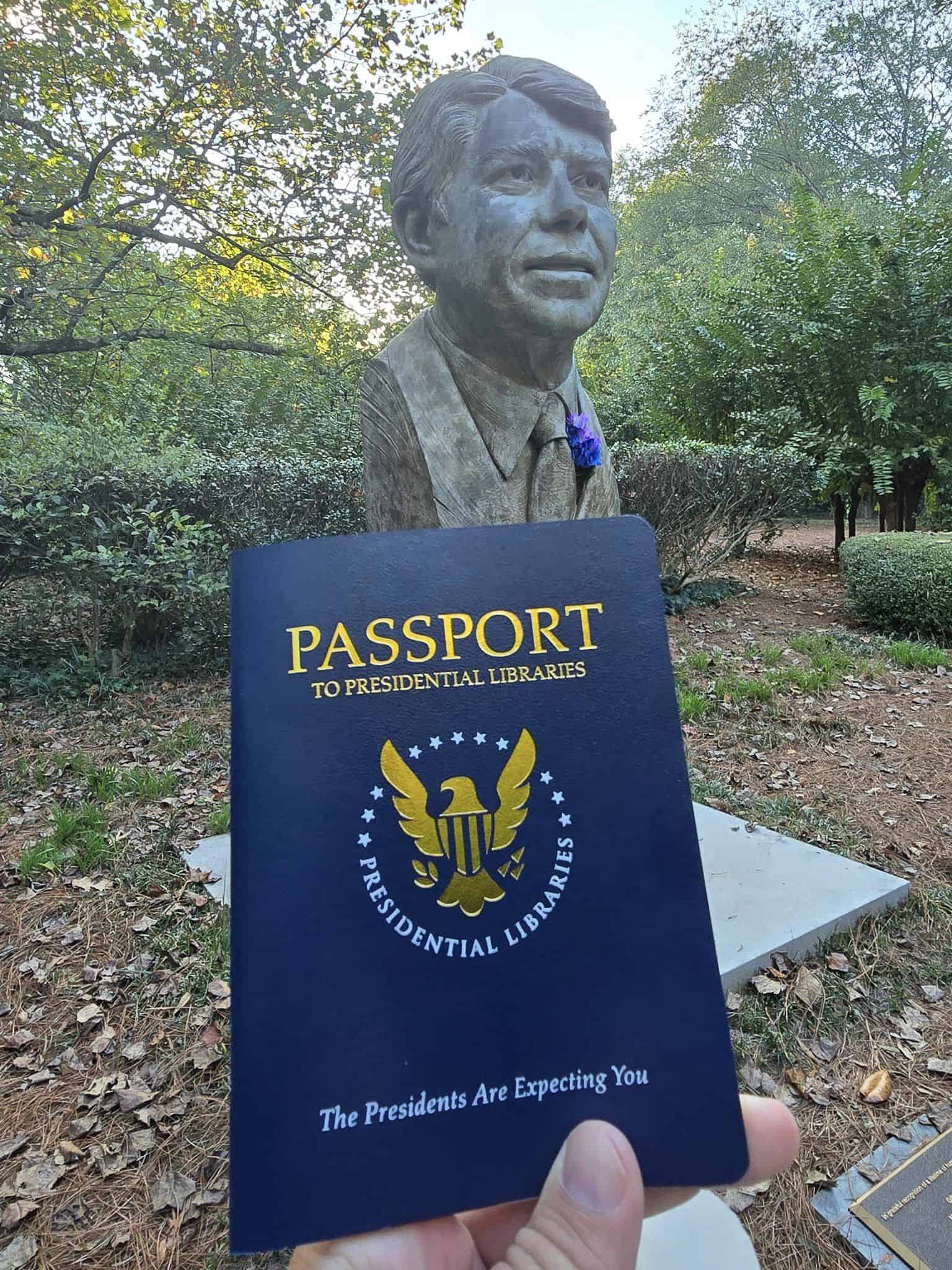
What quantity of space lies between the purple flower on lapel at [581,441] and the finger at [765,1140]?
1645 mm

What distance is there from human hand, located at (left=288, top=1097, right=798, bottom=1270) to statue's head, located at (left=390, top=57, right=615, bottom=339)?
1.71 metres

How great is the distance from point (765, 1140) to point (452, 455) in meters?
1.59

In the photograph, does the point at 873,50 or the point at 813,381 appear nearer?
the point at 813,381

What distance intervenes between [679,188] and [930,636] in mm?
17049

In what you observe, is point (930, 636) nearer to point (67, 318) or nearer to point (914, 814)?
point (914, 814)

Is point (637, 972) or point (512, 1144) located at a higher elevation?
point (637, 972)

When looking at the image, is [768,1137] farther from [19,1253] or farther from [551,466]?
[19,1253]

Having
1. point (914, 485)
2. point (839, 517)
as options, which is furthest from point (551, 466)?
point (839, 517)

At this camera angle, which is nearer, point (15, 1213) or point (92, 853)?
point (15, 1213)

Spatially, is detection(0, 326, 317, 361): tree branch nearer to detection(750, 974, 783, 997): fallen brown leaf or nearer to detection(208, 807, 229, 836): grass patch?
detection(208, 807, 229, 836): grass patch

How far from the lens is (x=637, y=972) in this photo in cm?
85

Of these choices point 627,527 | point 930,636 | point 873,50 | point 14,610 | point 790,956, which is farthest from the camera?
point 873,50

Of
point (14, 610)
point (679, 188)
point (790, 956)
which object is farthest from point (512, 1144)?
point (679, 188)

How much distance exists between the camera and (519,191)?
1.77m
